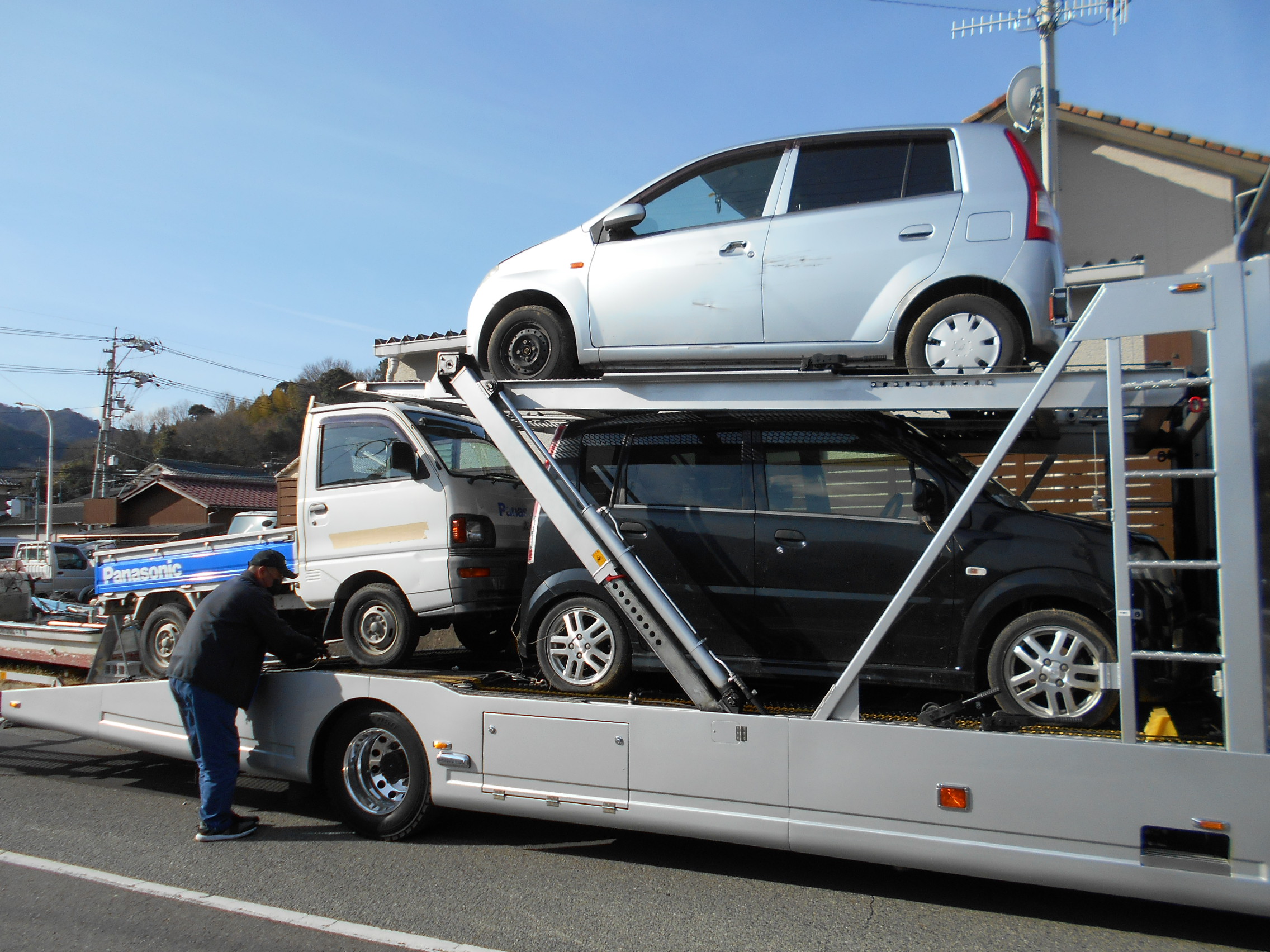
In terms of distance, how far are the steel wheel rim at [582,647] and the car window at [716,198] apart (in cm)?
239

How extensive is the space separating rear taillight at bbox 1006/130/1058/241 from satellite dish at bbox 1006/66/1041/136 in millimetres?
7629

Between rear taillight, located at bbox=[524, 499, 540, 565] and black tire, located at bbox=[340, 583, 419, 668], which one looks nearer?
rear taillight, located at bbox=[524, 499, 540, 565]

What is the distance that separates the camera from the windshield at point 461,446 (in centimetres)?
611

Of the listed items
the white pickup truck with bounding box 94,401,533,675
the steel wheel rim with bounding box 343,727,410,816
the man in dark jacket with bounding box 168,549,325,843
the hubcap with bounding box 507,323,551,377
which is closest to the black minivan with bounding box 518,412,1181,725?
the hubcap with bounding box 507,323,551,377

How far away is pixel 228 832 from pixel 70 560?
24.2m

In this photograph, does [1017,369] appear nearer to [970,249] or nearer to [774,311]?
[970,249]

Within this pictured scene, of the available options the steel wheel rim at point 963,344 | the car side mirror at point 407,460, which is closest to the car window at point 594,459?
the car side mirror at point 407,460

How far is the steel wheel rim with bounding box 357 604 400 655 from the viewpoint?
586 cm

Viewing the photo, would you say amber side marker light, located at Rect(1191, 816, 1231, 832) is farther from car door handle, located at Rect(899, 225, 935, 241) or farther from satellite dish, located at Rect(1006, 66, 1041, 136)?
satellite dish, located at Rect(1006, 66, 1041, 136)

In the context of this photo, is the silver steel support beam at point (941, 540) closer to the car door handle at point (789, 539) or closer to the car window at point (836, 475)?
the car window at point (836, 475)

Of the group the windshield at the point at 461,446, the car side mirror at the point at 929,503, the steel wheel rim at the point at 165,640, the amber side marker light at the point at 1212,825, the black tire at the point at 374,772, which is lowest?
the black tire at the point at 374,772

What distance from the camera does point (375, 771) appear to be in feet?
17.2

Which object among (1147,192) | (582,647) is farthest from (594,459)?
(1147,192)

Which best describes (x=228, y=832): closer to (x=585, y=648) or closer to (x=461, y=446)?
(x=585, y=648)
